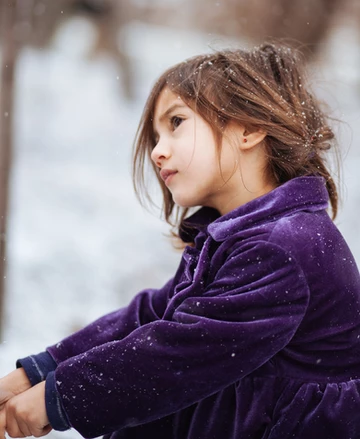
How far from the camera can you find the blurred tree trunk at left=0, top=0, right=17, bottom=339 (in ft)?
10.1

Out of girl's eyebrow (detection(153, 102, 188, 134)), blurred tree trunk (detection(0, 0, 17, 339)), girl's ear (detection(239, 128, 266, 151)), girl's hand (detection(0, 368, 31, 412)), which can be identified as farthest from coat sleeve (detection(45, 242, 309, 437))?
blurred tree trunk (detection(0, 0, 17, 339))

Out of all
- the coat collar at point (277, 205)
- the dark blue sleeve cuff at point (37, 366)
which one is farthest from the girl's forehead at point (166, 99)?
the dark blue sleeve cuff at point (37, 366)

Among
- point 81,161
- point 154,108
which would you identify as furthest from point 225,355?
point 81,161

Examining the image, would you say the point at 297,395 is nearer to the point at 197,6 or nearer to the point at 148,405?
the point at 148,405

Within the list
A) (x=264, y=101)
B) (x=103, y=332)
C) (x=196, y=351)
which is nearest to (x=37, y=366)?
(x=103, y=332)

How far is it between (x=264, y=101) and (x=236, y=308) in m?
0.58

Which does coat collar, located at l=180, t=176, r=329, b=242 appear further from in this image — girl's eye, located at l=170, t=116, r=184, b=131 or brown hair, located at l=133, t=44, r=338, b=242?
girl's eye, located at l=170, t=116, r=184, b=131

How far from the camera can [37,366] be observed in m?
1.72

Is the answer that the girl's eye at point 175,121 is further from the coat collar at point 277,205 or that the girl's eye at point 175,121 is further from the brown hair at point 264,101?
the coat collar at point 277,205

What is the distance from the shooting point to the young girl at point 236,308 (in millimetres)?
1439

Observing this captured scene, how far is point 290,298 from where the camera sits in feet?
4.73

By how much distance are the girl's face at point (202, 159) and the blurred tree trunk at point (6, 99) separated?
1.48 meters

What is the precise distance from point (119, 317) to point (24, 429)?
0.48 m

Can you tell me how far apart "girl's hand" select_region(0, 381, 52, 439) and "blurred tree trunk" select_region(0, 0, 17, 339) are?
153 cm
